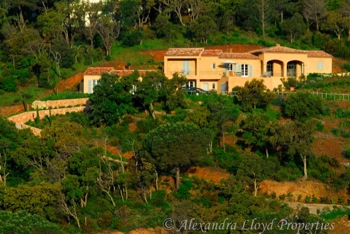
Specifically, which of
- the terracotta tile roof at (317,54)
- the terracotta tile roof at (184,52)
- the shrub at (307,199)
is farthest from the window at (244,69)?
the shrub at (307,199)

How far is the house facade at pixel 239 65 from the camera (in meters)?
76.8

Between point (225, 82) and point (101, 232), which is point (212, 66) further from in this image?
point (101, 232)

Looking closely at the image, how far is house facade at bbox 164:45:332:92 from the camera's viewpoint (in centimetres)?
7675

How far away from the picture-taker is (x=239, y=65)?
7831 cm

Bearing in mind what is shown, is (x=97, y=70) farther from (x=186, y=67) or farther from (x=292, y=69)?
(x=292, y=69)

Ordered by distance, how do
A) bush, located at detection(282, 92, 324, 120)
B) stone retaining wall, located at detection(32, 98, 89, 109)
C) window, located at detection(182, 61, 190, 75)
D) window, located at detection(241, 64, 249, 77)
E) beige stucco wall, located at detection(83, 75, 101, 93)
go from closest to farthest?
bush, located at detection(282, 92, 324, 120) < stone retaining wall, located at detection(32, 98, 89, 109) < beige stucco wall, located at detection(83, 75, 101, 93) < window, located at detection(182, 61, 190, 75) < window, located at detection(241, 64, 249, 77)

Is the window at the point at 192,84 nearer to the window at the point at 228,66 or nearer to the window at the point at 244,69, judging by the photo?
the window at the point at 228,66

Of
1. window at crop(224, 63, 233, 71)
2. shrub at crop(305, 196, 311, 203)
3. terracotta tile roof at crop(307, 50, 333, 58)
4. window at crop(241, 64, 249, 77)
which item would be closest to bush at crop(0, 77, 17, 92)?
window at crop(224, 63, 233, 71)

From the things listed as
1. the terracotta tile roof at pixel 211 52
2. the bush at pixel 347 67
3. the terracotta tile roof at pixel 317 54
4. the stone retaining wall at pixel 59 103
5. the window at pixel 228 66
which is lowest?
the stone retaining wall at pixel 59 103

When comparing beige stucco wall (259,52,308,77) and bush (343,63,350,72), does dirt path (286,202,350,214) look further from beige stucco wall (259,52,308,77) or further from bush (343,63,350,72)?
bush (343,63,350,72)

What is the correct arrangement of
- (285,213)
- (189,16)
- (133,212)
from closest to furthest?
(285,213) → (133,212) → (189,16)

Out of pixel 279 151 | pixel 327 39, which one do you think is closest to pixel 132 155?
pixel 279 151

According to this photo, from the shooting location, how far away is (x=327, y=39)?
86.7 meters

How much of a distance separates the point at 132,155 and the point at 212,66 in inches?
538
